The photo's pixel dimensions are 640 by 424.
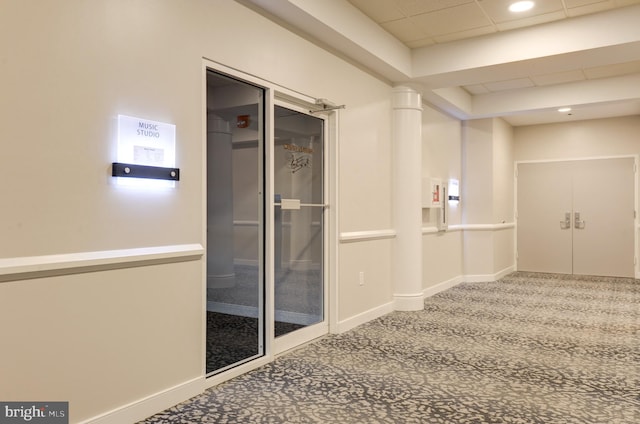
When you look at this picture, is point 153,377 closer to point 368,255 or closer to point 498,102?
point 368,255

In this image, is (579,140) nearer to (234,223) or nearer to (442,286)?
(442,286)

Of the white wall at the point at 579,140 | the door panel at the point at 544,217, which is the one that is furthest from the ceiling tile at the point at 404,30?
the door panel at the point at 544,217

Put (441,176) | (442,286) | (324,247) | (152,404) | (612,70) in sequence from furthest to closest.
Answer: (441,176) → (442,286) → (612,70) → (324,247) → (152,404)

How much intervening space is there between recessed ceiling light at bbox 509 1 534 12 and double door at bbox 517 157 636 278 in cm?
601

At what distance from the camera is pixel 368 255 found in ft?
18.6

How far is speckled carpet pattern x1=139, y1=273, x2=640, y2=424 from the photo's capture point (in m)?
3.08

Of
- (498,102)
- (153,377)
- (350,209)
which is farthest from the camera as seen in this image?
(498,102)

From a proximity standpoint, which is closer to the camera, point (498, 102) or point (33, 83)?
point (33, 83)

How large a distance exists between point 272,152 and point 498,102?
5.49m

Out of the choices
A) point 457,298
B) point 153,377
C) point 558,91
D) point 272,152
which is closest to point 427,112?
point 558,91

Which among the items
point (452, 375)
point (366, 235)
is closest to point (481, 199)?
point (366, 235)

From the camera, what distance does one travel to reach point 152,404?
10.0 ft

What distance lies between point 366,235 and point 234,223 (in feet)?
5.09

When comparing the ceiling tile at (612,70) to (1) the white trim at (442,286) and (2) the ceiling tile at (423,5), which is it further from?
(1) the white trim at (442,286)
